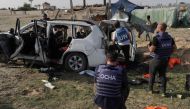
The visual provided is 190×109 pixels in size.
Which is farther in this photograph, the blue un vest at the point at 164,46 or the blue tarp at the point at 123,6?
the blue tarp at the point at 123,6

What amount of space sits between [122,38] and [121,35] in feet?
0.38

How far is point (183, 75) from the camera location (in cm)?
1233

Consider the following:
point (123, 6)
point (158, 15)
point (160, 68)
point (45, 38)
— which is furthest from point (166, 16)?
point (160, 68)

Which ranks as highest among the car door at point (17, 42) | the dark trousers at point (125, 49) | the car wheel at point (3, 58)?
the car door at point (17, 42)

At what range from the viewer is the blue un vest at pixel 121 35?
12.6 meters

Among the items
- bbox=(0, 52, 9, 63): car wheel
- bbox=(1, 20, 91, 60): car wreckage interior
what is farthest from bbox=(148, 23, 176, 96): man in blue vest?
bbox=(0, 52, 9, 63): car wheel

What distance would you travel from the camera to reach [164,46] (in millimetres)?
9445

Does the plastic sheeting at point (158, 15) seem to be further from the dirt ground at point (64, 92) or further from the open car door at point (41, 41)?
the open car door at point (41, 41)

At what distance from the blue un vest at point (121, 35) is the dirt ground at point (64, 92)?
107cm

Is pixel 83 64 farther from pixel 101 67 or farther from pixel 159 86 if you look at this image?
pixel 101 67

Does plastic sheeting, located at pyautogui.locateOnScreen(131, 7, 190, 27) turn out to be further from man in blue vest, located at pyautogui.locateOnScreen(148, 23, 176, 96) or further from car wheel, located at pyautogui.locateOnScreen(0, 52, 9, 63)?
man in blue vest, located at pyautogui.locateOnScreen(148, 23, 176, 96)

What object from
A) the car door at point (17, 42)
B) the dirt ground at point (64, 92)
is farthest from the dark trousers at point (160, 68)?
the car door at point (17, 42)

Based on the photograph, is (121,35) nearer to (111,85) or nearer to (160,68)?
(160,68)

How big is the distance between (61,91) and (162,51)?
275 cm
